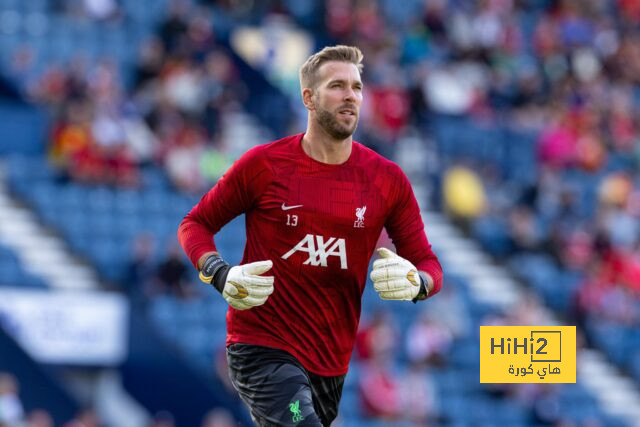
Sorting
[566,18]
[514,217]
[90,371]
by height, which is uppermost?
[566,18]

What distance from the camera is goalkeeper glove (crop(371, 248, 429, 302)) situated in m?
6.39

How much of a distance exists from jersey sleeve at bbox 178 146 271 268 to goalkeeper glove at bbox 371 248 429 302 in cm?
67

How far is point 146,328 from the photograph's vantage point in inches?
577

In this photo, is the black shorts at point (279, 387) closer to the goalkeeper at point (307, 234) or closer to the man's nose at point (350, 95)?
the goalkeeper at point (307, 234)

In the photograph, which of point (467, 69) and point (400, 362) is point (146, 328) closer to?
point (400, 362)

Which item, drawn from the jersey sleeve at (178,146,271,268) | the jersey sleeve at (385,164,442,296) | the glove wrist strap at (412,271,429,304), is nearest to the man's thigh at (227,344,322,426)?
the jersey sleeve at (178,146,271,268)

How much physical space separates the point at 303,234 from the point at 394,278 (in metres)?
0.50

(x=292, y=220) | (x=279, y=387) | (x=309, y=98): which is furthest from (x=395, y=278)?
(x=309, y=98)

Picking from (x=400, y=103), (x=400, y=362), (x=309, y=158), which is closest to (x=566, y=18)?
(x=400, y=103)

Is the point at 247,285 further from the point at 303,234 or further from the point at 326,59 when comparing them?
the point at 326,59

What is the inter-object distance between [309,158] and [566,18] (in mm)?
17139

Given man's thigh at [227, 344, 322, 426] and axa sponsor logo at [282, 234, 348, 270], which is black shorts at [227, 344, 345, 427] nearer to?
man's thigh at [227, 344, 322, 426]

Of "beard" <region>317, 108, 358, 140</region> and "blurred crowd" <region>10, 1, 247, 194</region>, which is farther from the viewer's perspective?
"blurred crowd" <region>10, 1, 247, 194</region>

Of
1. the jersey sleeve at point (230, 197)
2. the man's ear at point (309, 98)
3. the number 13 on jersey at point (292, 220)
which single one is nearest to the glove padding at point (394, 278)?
the number 13 on jersey at point (292, 220)
